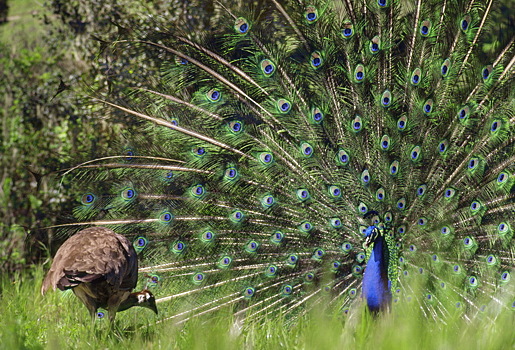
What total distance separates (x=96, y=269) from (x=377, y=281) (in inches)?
69.9

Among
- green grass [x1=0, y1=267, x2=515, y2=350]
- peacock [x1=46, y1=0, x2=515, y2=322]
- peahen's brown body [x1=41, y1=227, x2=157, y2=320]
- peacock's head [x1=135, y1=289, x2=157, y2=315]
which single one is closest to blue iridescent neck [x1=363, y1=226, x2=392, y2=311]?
peacock [x1=46, y1=0, x2=515, y2=322]

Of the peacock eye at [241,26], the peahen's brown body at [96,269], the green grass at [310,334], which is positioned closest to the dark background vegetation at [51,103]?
the peacock eye at [241,26]

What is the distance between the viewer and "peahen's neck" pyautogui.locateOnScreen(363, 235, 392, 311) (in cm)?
403

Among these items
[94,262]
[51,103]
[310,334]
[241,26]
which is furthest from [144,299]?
[51,103]

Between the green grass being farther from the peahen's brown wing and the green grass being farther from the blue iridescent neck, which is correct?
the blue iridescent neck

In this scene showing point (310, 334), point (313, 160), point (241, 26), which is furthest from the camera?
point (313, 160)

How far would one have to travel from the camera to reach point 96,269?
3.07m

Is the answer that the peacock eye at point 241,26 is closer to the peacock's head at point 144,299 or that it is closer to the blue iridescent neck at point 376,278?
the blue iridescent neck at point 376,278

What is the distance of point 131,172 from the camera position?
4598 mm

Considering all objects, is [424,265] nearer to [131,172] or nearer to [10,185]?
[131,172]

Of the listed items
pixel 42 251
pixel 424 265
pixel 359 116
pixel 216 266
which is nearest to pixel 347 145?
pixel 359 116

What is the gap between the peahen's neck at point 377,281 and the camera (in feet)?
13.2

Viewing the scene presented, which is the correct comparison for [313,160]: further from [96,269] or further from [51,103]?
[51,103]

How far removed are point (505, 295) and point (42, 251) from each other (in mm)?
3964
